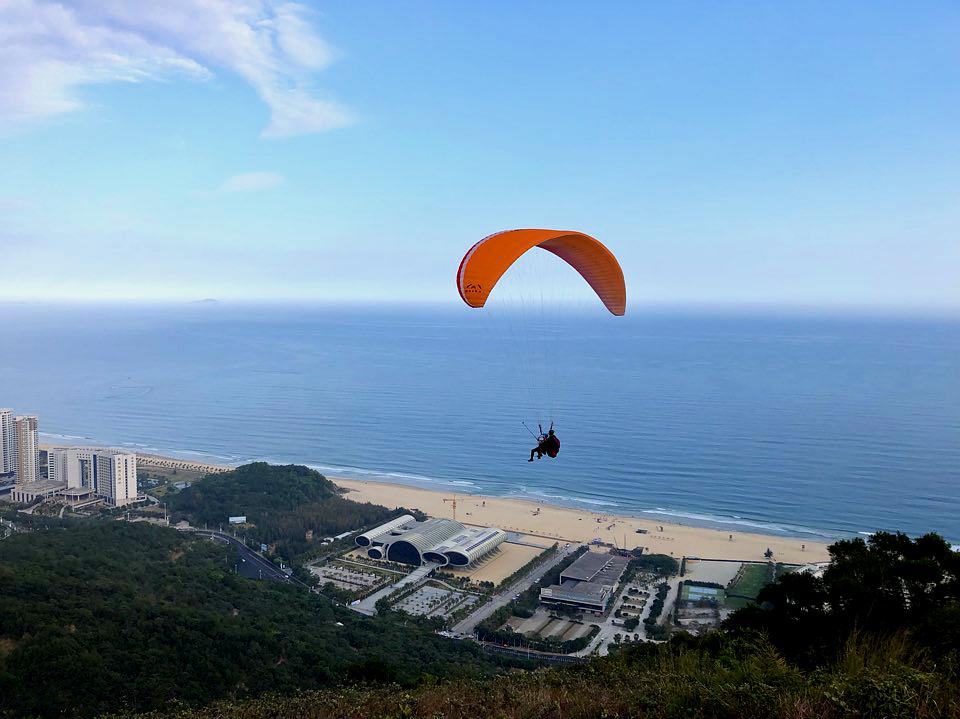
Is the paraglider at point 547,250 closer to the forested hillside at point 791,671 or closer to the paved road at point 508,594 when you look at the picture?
the forested hillside at point 791,671

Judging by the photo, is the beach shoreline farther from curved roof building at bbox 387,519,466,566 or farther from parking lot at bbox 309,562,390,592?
parking lot at bbox 309,562,390,592

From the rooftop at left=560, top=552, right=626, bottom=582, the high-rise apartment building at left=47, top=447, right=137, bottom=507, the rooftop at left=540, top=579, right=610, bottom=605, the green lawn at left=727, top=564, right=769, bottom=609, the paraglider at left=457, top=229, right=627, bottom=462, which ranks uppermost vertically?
the paraglider at left=457, top=229, right=627, bottom=462

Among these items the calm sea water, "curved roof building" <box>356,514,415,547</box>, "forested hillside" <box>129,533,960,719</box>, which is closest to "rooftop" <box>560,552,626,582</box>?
the calm sea water

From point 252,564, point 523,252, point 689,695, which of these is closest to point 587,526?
point 252,564

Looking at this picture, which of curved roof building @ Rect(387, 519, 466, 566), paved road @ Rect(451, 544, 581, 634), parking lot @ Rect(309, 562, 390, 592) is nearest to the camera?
paved road @ Rect(451, 544, 581, 634)

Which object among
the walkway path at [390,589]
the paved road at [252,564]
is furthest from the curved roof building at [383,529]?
the paved road at [252,564]

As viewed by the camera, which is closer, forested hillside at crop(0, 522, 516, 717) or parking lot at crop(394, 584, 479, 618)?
forested hillside at crop(0, 522, 516, 717)

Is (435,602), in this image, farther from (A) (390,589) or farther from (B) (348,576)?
(B) (348,576)
